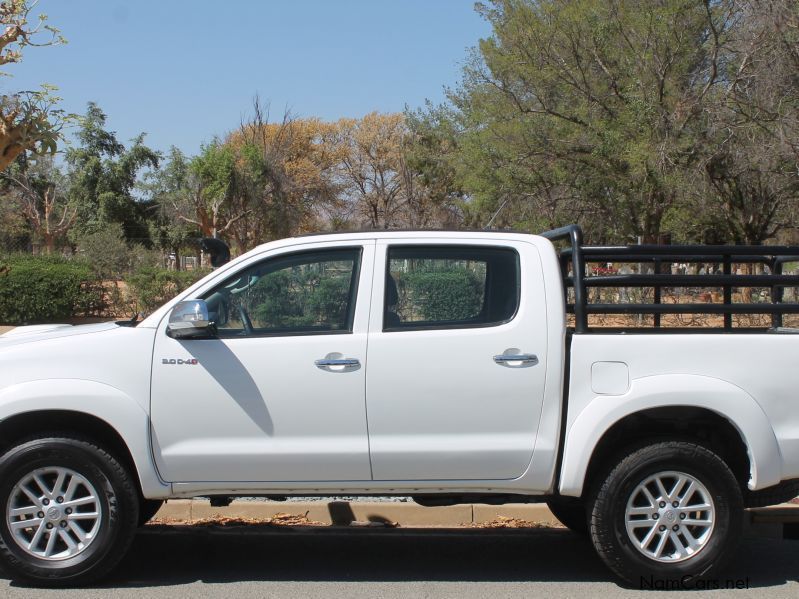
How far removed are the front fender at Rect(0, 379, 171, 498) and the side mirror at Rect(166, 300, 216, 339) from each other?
47 cm

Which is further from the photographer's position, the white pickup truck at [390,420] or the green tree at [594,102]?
the green tree at [594,102]

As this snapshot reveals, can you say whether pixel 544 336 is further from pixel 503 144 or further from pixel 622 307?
pixel 503 144

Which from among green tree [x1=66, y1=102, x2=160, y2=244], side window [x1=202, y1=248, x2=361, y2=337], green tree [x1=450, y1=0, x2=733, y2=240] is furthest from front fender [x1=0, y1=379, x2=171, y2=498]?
green tree [x1=66, y1=102, x2=160, y2=244]

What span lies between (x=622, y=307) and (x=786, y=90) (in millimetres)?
13593

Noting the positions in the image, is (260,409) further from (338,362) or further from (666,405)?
(666,405)

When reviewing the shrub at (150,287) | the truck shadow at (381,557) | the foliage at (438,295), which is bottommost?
the truck shadow at (381,557)

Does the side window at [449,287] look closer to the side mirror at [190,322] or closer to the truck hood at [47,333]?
the side mirror at [190,322]

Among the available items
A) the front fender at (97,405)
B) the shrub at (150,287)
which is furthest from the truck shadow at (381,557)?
the shrub at (150,287)

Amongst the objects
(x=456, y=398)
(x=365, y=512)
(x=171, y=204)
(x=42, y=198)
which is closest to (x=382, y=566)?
(x=365, y=512)

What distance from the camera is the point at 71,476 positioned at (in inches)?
195

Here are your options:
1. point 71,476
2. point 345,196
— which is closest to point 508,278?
point 71,476

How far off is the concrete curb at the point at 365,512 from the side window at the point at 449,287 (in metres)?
1.89

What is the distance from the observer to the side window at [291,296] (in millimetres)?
5109

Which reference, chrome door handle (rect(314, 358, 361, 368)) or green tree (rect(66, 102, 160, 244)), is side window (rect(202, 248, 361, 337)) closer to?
chrome door handle (rect(314, 358, 361, 368))
